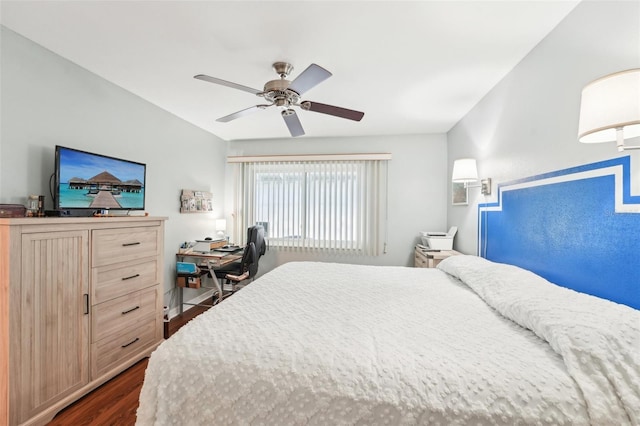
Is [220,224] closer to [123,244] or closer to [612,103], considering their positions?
[123,244]

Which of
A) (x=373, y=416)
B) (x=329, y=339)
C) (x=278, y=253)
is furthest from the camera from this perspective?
(x=278, y=253)

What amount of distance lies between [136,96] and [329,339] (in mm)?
3079

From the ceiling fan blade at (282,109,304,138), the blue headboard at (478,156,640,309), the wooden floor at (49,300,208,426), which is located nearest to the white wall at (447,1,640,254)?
the blue headboard at (478,156,640,309)

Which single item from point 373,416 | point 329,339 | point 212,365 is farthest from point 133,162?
point 373,416

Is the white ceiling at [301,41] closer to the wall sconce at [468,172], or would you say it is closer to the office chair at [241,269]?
the wall sconce at [468,172]

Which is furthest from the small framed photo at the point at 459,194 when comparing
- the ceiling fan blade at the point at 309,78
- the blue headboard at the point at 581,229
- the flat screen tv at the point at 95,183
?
the flat screen tv at the point at 95,183

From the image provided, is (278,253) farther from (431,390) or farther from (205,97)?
(431,390)

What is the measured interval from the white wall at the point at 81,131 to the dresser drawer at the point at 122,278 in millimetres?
661

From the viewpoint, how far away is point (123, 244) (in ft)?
6.99

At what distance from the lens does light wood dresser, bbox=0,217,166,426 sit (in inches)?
57.7

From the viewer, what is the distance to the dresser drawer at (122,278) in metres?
1.93

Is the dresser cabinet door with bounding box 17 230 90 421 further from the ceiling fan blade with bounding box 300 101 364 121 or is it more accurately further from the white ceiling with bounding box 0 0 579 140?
the ceiling fan blade with bounding box 300 101 364 121

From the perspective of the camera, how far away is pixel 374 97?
2664 mm

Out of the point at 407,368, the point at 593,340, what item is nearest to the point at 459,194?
the point at 593,340
